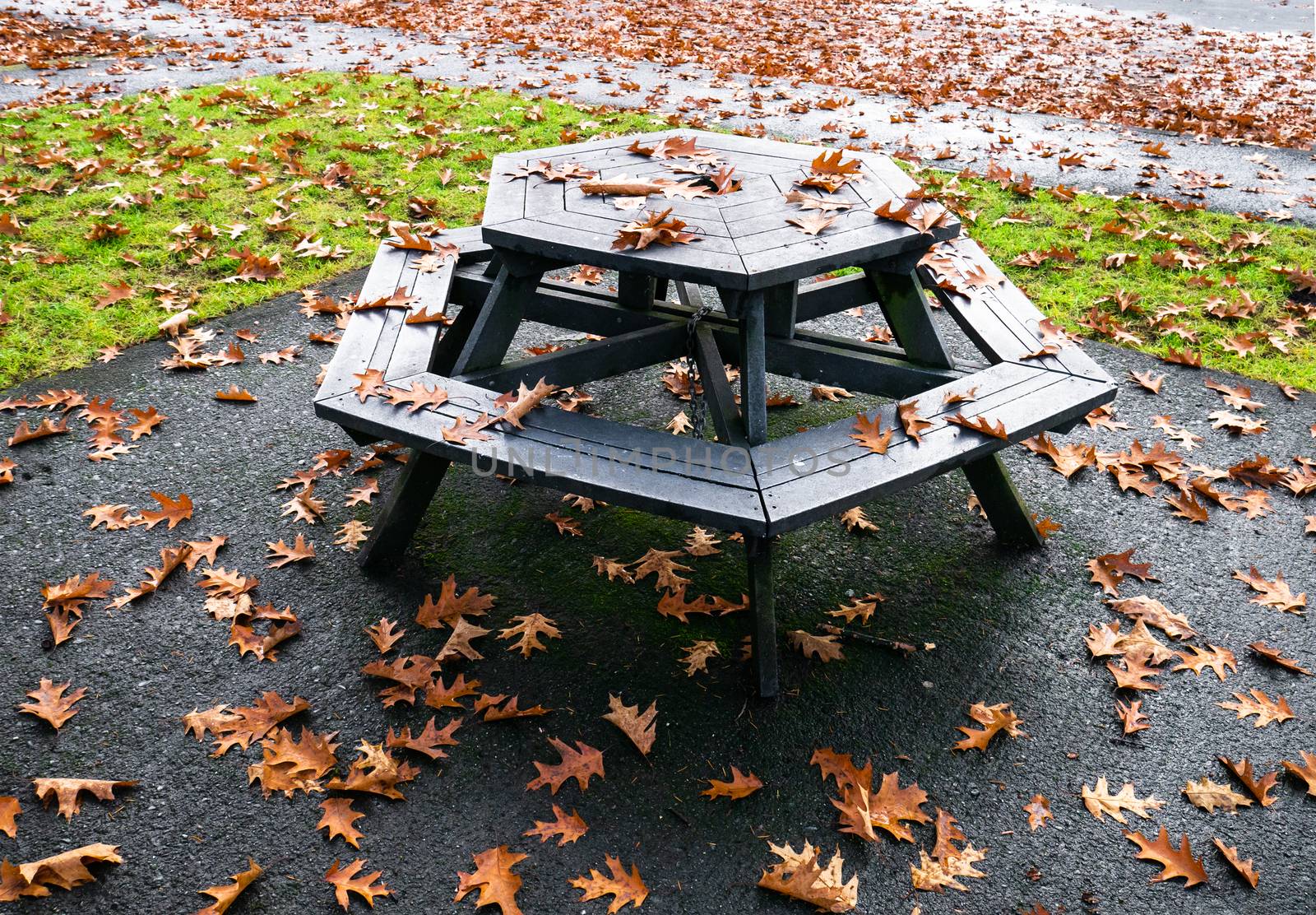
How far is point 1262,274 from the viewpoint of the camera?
4.87m

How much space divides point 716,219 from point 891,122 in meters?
5.73

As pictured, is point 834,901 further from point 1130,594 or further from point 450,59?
point 450,59

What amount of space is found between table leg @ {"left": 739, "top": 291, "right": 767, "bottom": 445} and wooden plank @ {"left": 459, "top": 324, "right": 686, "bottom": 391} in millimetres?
476

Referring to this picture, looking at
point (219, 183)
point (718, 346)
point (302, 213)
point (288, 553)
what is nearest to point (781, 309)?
point (718, 346)

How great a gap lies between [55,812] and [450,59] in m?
9.36

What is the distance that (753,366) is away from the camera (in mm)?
2654

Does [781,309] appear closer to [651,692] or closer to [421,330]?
[421,330]

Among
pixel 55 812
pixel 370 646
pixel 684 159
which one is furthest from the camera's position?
pixel 684 159

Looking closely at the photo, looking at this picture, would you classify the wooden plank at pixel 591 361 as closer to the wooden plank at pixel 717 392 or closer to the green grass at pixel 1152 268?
the wooden plank at pixel 717 392

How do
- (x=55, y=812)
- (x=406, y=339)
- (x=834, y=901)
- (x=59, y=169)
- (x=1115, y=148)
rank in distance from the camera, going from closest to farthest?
(x=834, y=901) < (x=55, y=812) < (x=406, y=339) < (x=59, y=169) < (x=1115, y=148)

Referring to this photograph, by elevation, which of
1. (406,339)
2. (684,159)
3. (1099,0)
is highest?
(684,159)

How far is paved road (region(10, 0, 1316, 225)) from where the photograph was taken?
6258 millimetres

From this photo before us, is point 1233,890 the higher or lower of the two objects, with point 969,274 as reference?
lower

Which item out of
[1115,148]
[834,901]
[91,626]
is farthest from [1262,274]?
[91,626]
